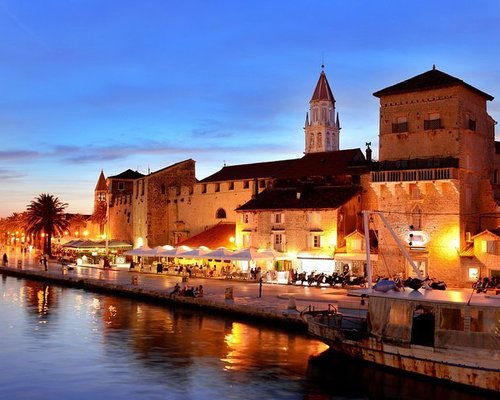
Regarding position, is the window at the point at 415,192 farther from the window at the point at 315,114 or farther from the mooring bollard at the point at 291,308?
the window at the point at 315,114

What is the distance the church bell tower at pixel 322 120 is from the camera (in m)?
132

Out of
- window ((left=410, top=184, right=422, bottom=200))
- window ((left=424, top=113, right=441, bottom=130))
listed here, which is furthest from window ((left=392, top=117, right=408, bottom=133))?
window ((left=410, top=184, right=422, bottom=200))

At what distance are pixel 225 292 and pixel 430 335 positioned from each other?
18046 millimetres

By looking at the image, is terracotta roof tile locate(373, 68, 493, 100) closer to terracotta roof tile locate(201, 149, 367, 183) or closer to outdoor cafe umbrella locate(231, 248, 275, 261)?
terracotta roof tile locate(201, 149, 367, 183)

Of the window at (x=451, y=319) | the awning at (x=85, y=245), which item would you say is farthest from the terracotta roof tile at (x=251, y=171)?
the window at (x=451, y=319)

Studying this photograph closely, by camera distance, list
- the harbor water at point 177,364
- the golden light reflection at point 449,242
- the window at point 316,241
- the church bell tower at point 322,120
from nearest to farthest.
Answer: the harbor water at point 177,364
the golden light reflection at point 449,242
the window at point 316,241
the church bell tower at point 322,120

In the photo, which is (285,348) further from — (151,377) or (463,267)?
(463,267)

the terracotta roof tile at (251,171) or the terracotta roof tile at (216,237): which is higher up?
the terracotta roof tile at (251,171)

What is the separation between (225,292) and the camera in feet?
141

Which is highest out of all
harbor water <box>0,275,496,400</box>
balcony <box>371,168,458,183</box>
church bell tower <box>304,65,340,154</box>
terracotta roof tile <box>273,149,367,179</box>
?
church bell tower <box>304,65,340,154</box>

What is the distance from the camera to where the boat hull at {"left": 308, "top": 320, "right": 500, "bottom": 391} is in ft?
80.0

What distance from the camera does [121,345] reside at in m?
32.2

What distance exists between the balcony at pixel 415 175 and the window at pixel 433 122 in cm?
292

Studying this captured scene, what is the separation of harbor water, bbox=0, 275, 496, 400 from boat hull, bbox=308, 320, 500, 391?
1.32 ft
